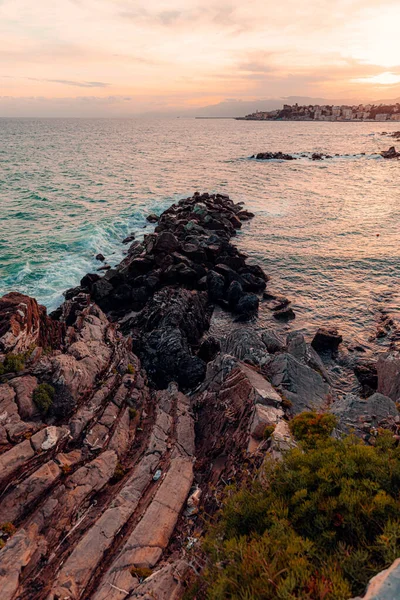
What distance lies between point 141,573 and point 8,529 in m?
3.82

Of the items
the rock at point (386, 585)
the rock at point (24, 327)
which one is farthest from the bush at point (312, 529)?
the rock at point (24, 327)

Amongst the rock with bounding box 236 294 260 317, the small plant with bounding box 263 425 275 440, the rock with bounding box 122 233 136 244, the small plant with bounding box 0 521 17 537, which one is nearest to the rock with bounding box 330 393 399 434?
the small plant with bounding box 263 425 275 440

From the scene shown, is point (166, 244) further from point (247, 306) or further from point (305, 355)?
point (305, 355)

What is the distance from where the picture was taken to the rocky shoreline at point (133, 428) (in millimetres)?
8469

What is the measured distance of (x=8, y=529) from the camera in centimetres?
905

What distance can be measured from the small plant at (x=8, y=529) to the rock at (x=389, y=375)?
14174mm

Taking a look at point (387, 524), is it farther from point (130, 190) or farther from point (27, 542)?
point (130, 190)

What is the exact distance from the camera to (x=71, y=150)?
129 m

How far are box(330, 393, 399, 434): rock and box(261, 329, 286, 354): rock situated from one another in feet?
22.5

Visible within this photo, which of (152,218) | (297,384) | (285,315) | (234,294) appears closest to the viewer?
(297,384)

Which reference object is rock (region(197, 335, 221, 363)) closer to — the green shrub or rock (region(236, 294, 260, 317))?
rock (region(236, 294, 260, 317))

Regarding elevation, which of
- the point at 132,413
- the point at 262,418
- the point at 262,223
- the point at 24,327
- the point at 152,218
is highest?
the point at 24,327

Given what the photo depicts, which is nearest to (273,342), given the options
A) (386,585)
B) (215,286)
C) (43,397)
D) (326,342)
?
(326,342)

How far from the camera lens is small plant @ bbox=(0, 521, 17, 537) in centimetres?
902
